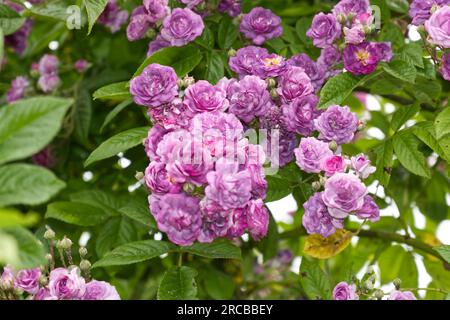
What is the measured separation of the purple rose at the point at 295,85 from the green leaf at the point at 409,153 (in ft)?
0.73

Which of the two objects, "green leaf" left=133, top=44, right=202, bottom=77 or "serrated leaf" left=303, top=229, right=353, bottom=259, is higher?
"green leaf" left=133, top=44, right=202, bottom=77

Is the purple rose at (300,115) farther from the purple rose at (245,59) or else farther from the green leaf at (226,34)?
the green leaf at (226,34)

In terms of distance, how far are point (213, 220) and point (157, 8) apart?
1.65 ft

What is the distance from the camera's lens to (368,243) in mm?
2080

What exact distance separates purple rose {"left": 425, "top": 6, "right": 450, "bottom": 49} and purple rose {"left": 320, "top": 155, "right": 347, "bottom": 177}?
26cm

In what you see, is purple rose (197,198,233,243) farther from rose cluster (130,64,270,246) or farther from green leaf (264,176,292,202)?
green leaf (264,176,292,202)

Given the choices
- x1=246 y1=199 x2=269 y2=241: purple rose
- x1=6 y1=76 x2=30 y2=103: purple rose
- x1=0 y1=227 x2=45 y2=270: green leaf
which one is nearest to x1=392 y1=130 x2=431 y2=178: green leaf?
x1=246 y1=199 x2=269 y2=241: purple rose

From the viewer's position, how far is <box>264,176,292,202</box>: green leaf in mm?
1402

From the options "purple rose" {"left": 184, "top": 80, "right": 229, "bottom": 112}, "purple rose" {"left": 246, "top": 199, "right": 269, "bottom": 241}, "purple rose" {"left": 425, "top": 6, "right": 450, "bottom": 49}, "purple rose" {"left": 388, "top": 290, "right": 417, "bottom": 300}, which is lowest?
"purple rose" {"left": 388, "top": 290, "right": 417, "bottom": 300}

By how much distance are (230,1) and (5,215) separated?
1.02m

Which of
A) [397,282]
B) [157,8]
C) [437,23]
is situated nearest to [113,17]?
[157,8]

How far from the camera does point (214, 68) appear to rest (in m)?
1.50

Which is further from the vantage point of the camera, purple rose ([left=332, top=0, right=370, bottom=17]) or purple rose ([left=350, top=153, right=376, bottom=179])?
purple rose ([left=332, top=0, right=370, bottom=17])

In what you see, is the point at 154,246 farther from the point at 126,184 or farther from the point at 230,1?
the point at 126,184
